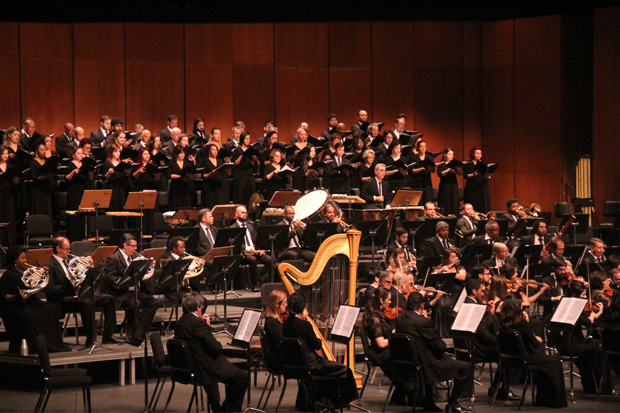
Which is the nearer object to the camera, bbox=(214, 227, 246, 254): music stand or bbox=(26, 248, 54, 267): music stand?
bbox=(26, 248, 54, 267): music stand

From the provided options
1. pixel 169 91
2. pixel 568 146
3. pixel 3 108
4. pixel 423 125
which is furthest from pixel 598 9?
pixel 3 108

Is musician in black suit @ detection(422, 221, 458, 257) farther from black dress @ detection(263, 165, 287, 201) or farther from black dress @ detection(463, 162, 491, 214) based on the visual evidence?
black dress @ detection(463, 162, 491, 214)

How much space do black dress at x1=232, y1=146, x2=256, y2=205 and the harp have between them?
554 cm

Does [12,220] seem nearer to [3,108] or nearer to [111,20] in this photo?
[3,108]

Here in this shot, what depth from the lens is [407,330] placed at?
7.45 metres

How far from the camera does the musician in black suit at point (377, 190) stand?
12.5 meters

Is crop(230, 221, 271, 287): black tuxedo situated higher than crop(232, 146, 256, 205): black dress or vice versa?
crop(232, 146, 256, 205): black dress

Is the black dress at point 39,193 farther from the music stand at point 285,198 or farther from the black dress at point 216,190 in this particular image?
the music stand at point 285,198

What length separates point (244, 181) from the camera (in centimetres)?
1318

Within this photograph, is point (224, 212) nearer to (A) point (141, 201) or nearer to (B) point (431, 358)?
(A) point (141, 201)

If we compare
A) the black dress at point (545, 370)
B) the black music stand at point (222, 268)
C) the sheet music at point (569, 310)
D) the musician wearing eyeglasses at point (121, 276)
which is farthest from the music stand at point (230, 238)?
the sheet music at point (569, 310)

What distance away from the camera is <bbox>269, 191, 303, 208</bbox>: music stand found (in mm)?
11523

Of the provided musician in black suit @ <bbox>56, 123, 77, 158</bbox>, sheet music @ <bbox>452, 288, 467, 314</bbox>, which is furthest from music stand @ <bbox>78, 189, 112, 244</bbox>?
sheet music @ <bbox>452, 288, 467, 314</bbox>

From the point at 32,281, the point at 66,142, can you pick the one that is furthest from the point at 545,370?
the point at 66,142
